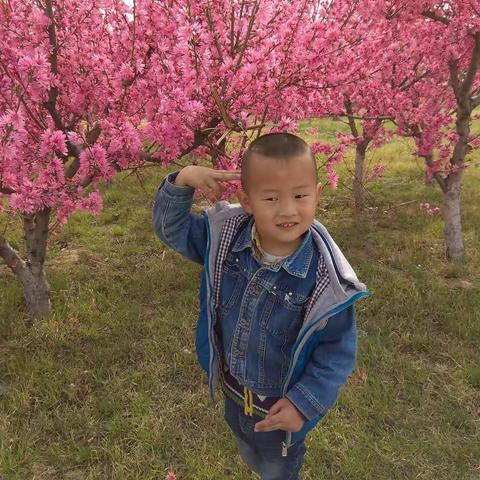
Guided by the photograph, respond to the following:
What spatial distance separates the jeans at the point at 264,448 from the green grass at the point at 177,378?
0.73 metres

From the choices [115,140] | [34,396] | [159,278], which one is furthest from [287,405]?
[159,278]

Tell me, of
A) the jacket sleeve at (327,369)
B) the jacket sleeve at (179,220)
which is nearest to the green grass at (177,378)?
the jacket sleeve at (327,369)

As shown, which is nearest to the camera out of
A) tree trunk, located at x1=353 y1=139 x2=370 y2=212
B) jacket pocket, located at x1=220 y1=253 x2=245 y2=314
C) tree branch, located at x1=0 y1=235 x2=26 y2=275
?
jacket pocket, located at x1=220 y1=253 x2=245 y2=314

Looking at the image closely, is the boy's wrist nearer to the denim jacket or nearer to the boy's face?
the denim jacket

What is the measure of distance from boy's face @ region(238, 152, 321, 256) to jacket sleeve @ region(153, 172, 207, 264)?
0.92 ft

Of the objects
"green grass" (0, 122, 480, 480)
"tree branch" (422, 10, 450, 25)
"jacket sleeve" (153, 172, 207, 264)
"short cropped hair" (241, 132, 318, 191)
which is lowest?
"green grass" (0, 122, 480, 480)

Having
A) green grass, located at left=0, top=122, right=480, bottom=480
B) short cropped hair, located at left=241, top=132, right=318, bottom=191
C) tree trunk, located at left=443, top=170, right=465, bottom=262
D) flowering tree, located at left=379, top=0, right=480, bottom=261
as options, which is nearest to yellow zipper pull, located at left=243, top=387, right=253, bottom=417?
Answer: short cropped hair, located at left=241, top=132, right=318, bottom=191

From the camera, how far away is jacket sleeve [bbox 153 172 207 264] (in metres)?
1.80

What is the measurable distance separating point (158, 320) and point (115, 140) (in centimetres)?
199

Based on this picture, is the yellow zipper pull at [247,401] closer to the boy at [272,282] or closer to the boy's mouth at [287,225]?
the boy at [272,282]

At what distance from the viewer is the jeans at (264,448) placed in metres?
2.11

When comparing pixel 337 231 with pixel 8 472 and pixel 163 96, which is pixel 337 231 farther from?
pixel 8 472

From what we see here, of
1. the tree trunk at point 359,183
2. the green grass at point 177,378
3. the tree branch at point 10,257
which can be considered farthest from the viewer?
the tree trunk at point 359,183

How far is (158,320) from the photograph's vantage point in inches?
174
